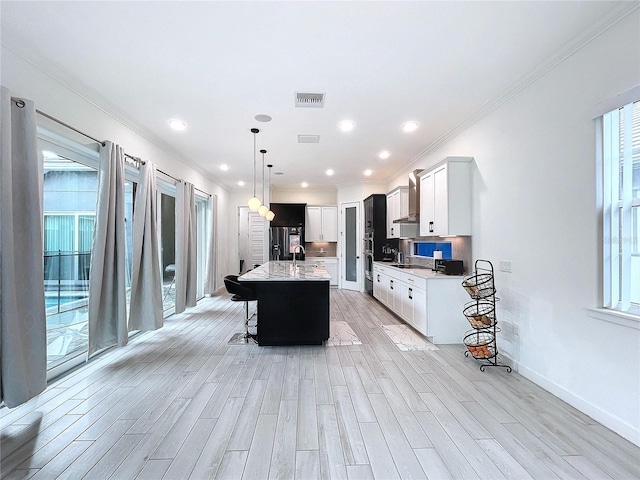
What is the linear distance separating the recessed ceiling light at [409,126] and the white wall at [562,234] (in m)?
0.86

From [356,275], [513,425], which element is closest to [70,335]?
[513,425]

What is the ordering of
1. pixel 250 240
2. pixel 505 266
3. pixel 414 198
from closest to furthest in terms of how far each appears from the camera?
pixel 505 266
pixel 414 198
pixel 250 240

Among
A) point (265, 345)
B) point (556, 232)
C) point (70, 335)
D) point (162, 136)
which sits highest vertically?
point (162, 136)

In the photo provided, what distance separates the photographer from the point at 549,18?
198 centimetres

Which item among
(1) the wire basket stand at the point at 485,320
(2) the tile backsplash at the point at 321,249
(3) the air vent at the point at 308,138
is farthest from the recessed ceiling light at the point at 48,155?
(2) the tile backsplash at the point at 321,249

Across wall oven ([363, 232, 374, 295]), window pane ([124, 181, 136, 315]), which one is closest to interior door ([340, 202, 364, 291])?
wall oven ([363, 232, 374, 295])

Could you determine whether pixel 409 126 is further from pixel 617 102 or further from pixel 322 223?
pixel 322 223

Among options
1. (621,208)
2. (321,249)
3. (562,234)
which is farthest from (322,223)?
(621,208)

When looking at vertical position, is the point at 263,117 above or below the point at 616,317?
above

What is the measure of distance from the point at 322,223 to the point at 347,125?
4647 mm

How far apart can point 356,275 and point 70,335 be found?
5716 mm

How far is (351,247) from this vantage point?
7590 mm

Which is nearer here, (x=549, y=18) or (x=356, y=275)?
(x=549, y=18)

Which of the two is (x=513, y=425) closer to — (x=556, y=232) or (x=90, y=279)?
(x=556, y=232)
